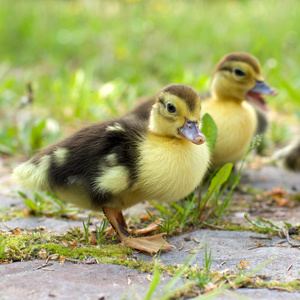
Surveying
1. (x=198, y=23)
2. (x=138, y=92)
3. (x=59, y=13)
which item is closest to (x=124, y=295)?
(x=138, y=92)

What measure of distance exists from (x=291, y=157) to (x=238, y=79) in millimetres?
988

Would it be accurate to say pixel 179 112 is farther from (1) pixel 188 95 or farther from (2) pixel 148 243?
(2) pixel 148 243

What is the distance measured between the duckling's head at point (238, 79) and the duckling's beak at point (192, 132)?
1364mm

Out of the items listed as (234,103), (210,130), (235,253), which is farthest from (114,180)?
(234,103)

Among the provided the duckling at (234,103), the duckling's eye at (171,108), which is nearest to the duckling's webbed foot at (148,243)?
the duckling's eye at (171,108)

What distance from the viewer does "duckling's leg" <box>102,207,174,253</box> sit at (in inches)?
101

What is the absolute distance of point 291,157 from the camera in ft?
14.4

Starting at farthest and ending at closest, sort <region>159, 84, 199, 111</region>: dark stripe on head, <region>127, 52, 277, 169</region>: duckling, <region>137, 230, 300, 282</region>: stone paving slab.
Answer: <region>127, 52, 277, 169</region>: duckling, <region>159, 84, 199, 111</region>: dark stripe on head, <region>137, 230, 300, 282</region>: stone paving slab

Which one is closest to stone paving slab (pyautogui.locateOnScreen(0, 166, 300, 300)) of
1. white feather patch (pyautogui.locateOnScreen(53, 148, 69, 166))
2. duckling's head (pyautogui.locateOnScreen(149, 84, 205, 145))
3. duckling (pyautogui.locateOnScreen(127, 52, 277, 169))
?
white feather patch (pyautogui.locateOnScreen(53, 148, 69, 166))

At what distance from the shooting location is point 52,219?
3.26 metres

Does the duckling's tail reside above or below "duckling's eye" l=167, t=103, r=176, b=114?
below

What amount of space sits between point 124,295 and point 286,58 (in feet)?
20.7

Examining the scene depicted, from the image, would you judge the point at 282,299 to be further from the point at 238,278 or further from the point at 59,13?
the point at 59,13

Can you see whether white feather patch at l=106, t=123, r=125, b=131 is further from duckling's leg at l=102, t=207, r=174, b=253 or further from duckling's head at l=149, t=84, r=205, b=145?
duckling's leg at l=102, t=207, r=174, b=253
